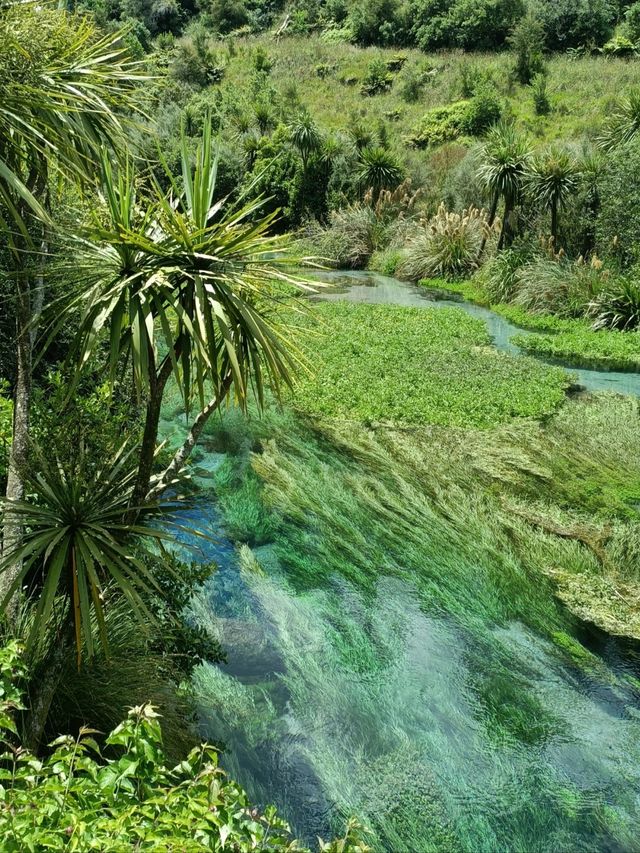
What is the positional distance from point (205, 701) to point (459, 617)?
229 cm

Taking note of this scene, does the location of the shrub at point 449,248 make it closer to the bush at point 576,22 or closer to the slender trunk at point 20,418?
the slender trunk at point 20,418

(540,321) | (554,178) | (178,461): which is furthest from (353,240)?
(178,461)

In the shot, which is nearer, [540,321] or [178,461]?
[178,461]

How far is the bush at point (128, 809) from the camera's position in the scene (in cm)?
212

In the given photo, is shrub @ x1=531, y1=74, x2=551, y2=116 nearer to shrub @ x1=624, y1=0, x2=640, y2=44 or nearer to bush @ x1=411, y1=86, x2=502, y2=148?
bush @ x1=411, y1=86, x2=502, y2=148

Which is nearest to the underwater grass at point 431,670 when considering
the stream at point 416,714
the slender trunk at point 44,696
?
the stream at point 416,714

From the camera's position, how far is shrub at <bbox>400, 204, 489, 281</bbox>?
23.7 metres

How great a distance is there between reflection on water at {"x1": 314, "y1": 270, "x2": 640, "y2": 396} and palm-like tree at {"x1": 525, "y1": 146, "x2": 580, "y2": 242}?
3363 millimetres

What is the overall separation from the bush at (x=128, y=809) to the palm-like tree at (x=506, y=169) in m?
21.1

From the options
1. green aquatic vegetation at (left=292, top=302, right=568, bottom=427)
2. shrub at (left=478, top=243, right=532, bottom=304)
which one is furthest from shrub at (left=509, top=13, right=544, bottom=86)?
green aquatic vegetation at (left=292, top=302, right=568, bottom=427)

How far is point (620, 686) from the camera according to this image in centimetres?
552

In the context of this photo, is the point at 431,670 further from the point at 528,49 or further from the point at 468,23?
the point at 468,23

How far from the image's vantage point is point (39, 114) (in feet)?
13.7

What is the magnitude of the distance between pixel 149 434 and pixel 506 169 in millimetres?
19787
